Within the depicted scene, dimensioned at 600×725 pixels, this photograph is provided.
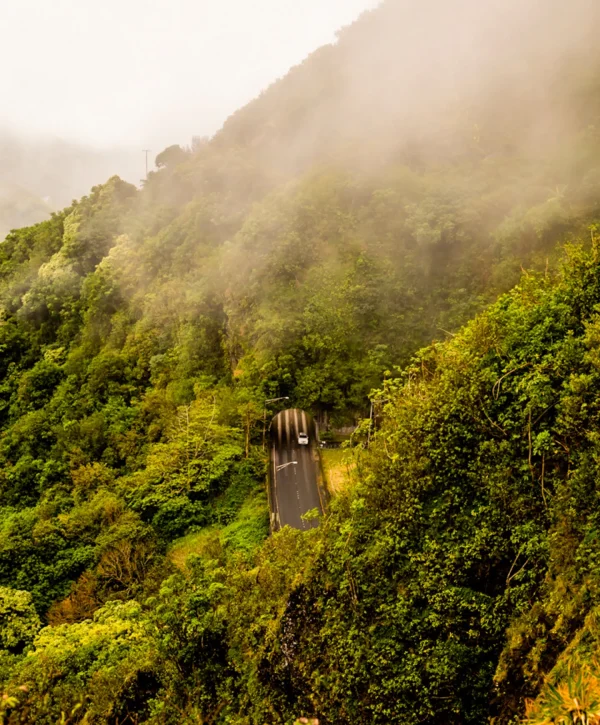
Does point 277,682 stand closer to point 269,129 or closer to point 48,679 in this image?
point 48,679

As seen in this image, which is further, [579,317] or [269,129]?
[269,129]

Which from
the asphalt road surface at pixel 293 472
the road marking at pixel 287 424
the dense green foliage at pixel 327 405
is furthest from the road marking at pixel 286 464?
the road marking at pixel 287 424

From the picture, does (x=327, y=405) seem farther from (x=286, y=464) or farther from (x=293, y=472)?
(x=293, y=472)

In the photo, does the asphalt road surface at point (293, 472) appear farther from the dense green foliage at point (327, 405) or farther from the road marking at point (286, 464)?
the dense green foliage at point (327, 405)

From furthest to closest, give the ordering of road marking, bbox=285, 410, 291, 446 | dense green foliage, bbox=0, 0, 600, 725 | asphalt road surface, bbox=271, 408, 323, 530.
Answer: road marking, bbox=285, 410, 291, 446
asphalt road surface, bbox=271, 408, 323, 530
dense green foliage, bbox=0, 0, 600, 725

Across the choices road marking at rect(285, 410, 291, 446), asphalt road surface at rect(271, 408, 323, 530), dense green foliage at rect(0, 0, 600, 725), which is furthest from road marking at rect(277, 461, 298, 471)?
road marking at rect(285, 410, 291, 446)

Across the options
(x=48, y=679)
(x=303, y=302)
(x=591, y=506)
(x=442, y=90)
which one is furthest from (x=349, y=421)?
(x=442, y=90)

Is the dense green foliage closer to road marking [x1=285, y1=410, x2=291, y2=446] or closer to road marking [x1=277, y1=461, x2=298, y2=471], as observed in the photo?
road marking [x1=277, y1=461, x2=298, y2=471]
